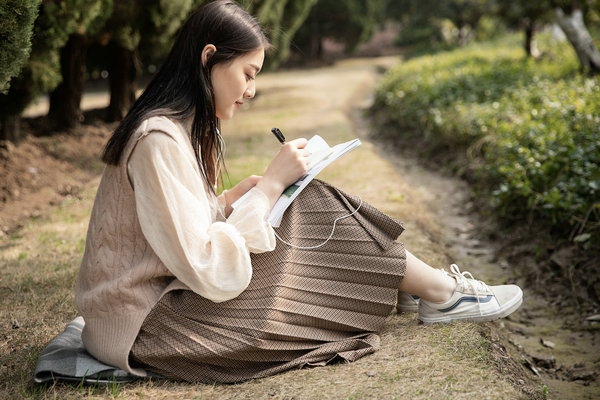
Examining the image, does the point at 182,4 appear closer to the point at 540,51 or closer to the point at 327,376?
the point at 327,376

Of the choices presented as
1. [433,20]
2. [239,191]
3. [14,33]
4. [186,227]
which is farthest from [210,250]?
[433,20]

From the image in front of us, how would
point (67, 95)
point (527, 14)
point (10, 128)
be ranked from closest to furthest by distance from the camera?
point (10, 128) → point (67, 95) → point (527, 14)

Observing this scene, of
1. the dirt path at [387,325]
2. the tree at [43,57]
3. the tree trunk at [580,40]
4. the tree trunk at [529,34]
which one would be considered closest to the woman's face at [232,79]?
the dirt path at [387,325]

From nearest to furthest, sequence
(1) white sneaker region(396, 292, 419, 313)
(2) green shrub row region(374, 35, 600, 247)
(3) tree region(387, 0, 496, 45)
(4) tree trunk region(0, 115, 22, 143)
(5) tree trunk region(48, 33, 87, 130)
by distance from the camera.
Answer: (1) white sneaker region(396, 292, 419, 313), (2) green shrub row region(374, 35, 600, 247), (4) tree trunk region(0, 115, 22, 143), (5) tree trunk region(48, 33, 87, 130), (3) tree region(387, 0, 496, 45)

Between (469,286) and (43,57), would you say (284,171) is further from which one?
(43,57)

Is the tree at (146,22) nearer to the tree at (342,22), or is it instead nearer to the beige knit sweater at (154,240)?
the beige knit sweater at (154,240)

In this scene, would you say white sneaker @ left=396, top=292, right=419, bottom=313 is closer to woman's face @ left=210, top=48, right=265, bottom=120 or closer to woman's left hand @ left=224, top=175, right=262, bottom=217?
woman's left hand @ left=224, top=175, right=262, bottom=217

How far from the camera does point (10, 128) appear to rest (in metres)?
6.26

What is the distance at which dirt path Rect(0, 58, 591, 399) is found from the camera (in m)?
2.29

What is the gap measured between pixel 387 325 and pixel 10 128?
481 centimetres

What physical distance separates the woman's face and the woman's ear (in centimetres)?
4

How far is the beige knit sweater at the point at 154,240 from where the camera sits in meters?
2.12

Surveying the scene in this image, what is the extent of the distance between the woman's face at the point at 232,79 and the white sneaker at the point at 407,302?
114cm

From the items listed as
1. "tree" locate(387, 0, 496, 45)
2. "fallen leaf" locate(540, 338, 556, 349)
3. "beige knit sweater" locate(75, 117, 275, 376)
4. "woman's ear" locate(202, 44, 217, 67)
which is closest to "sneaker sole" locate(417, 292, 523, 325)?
"fallen leaf" locate(540, 338, 556, 349)
